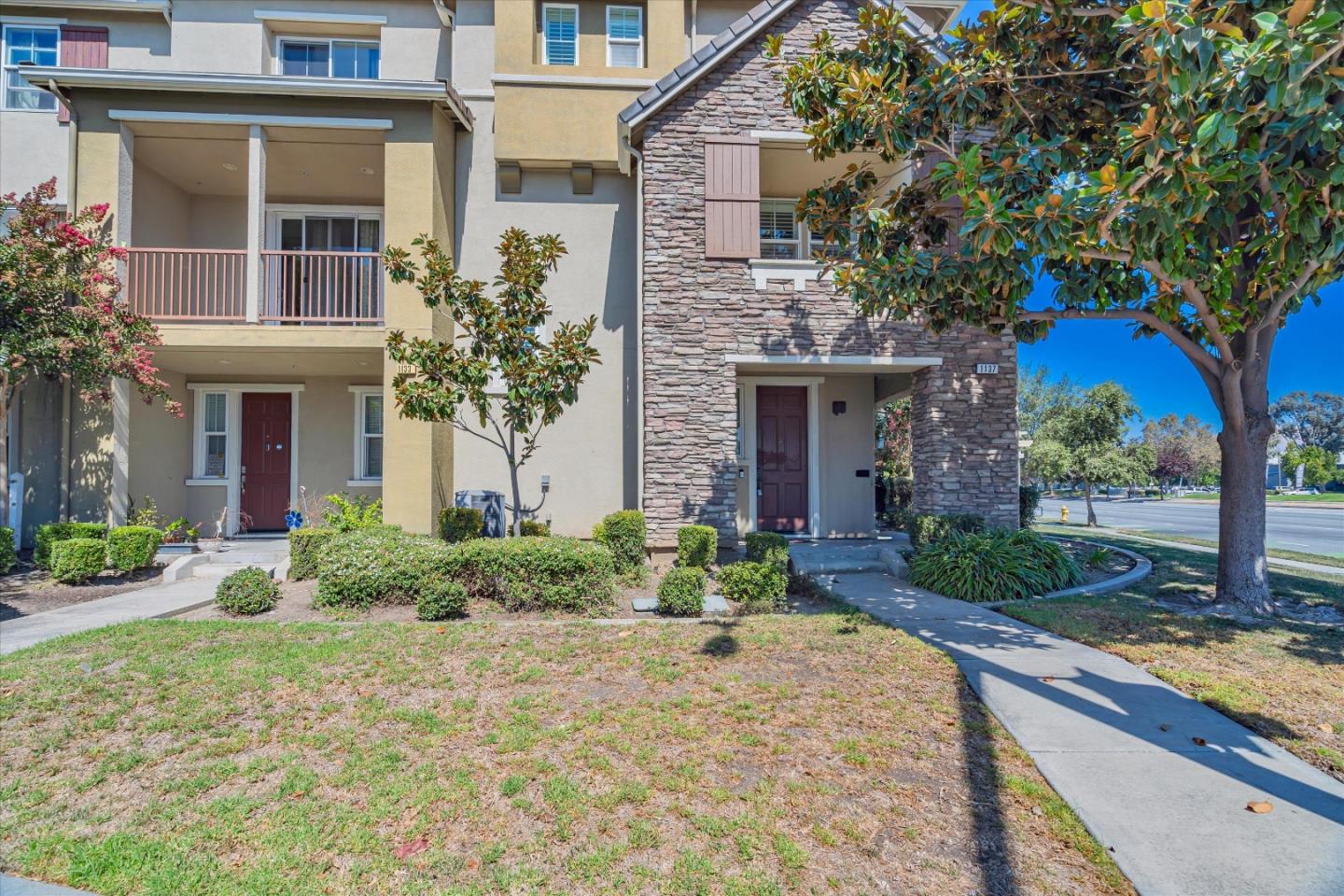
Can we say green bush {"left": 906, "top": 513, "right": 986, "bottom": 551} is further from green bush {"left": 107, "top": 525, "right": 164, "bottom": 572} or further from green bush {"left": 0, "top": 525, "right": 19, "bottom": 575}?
green bush {"left": 0, "top": 525, "right": 19, "bottom": 575}

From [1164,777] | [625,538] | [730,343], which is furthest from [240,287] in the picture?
[1164,777]

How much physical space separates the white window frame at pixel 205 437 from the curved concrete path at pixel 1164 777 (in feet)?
42.8

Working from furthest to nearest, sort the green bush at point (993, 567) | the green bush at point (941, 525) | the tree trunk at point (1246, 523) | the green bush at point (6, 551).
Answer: the green bush at point (941, 525)
the green bush at point (6, 551)
the green bush at point (993, 567)
the tree trunk at point (1246, 523)

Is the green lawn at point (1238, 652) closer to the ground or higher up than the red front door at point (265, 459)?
closer to the ground

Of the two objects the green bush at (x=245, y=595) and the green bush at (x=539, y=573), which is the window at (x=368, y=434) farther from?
the green bush at (x=539, y=573)

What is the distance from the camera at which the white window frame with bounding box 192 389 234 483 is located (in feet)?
41.0

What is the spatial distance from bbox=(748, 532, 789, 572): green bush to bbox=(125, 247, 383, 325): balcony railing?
7192mm

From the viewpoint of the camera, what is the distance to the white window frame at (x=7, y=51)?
39.0 ft

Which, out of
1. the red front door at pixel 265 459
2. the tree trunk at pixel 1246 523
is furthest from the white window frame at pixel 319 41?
the tree trunk at pixel 1246 523

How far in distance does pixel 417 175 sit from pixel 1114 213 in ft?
32.2

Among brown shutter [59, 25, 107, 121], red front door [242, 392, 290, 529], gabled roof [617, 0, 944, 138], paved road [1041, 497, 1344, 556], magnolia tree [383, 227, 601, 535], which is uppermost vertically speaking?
brown shutter [59, 25, 107, 121]

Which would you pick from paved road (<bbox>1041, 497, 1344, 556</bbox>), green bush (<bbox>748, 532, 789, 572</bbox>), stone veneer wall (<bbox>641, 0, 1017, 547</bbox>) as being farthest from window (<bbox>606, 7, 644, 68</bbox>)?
paved road (<bbox>1041, 497, 1344, 556</bbox>)

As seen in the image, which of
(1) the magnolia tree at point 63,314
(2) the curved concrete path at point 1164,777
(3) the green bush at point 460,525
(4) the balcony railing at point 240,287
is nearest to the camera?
(2) the curved concrete path at point 1164,777

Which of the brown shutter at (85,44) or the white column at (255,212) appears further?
the brown shutter at (85,44)
